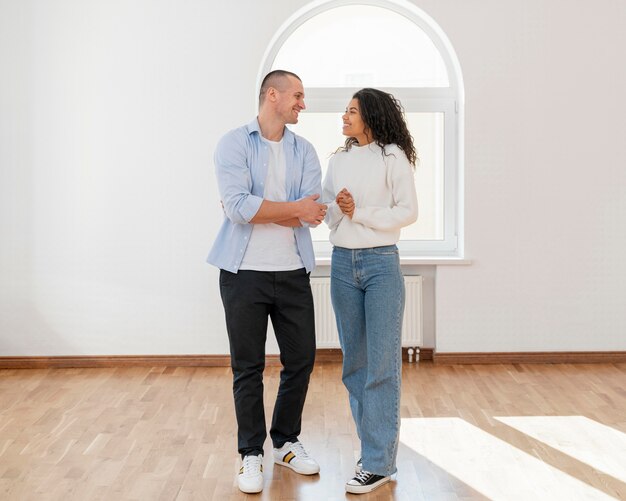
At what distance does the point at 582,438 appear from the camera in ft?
11.8

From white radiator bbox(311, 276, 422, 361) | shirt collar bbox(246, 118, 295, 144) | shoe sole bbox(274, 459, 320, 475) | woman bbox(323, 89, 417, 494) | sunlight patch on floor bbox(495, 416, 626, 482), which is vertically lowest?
sunlight patch on floor bbox(495, 416, 626, 482)

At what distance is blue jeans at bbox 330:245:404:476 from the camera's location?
2928mm

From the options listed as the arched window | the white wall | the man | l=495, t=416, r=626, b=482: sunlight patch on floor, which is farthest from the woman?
the arched window

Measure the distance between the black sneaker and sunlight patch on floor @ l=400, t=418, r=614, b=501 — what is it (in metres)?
0.32

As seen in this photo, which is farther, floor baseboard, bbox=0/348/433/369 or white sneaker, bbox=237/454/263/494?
floor baseboard, bbox=0/348/433/369

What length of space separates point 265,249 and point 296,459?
0.82 meters

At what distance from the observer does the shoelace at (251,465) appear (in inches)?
119

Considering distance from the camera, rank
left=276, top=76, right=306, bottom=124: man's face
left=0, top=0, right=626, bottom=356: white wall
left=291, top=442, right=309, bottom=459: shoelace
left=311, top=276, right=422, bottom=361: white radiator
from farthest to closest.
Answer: left=311, top=276, right=422, bottom=361: white radiator < left=0, top=0, right=626, bottom=356: white wall < left=291, top=442, right=309, bottom=459: shoelace < left=276, top=76, right=306, bottom=124: man's face

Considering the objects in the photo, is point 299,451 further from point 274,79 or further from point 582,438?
point 274,79

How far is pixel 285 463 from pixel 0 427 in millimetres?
1449

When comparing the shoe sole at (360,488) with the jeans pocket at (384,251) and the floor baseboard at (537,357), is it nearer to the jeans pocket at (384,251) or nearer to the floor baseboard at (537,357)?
the jeans pocket at (384,251)

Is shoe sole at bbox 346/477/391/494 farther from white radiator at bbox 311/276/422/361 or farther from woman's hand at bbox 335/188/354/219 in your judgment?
white radiator at bbox 311/276/422/361

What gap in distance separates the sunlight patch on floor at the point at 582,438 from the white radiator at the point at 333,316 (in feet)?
4.64

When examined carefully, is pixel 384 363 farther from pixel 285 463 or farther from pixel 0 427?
pixel 0 427
